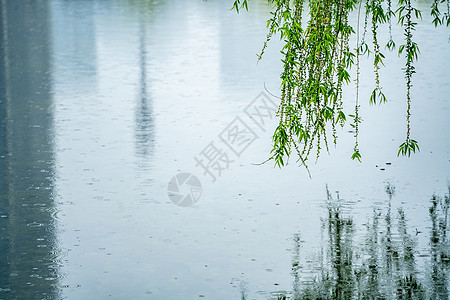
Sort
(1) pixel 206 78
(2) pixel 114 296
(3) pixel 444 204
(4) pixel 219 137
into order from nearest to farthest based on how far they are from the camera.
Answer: (2) pixel 114 296 → (3) pixel 444 204 → (4) pixel 219 137 → (1) pixel 206 78

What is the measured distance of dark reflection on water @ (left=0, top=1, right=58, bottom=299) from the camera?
5547mm

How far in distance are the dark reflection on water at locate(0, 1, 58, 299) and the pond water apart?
2 cm

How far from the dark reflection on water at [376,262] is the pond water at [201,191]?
0.05 ft

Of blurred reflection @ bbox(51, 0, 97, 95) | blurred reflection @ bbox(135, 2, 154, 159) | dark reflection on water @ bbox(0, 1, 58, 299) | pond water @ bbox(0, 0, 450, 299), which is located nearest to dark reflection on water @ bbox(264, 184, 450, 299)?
pond water @ bbox(0, 0, 450, 299)

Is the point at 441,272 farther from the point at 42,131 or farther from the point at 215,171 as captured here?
the point at 42,131

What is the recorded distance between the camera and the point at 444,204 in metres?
6.95

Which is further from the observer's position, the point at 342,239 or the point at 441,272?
the point at 342,239

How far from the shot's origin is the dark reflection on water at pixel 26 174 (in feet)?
18.2

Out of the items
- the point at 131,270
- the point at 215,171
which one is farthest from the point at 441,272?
the point at 215,171

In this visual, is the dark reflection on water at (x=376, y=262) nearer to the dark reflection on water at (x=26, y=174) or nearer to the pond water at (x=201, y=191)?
the pond water at (x=201, y=191)

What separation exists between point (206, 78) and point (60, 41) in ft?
16.3

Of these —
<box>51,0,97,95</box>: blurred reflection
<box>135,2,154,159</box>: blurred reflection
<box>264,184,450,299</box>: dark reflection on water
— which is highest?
<box>264,184,450,299</box>: dark reflection on water

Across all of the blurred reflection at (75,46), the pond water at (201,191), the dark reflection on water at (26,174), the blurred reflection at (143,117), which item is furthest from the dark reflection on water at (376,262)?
the blurred reflection at (75,46)

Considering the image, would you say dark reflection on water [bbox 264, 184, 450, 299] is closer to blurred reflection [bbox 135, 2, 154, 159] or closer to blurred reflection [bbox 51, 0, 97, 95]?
blurred reflection [bbox 135, 2, 154, 159]
